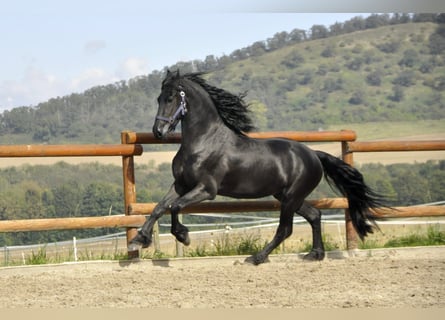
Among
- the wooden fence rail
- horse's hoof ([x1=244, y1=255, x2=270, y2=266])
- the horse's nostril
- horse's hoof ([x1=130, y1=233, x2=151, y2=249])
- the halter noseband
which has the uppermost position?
the halter noseband

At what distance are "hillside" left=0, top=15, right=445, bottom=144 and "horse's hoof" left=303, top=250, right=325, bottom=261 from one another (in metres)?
46.2

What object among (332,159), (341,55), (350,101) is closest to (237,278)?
(332,159)

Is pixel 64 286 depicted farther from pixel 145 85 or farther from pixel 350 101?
pixel 350 101

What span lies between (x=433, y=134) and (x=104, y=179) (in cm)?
3408

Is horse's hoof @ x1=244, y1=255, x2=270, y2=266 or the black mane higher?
the black mane

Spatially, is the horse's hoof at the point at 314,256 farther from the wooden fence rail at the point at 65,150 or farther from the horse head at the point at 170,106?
the wooden fence rail at the point at 65,150

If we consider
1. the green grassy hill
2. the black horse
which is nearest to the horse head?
the black horse

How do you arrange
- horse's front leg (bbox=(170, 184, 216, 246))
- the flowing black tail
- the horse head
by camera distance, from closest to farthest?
horse's front leg (bbox=(170, 184, 216, 246))
the horse head
the flowing black tail

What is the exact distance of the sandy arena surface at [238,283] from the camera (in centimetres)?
624

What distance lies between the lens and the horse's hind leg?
844cm

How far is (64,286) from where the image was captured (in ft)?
23.0

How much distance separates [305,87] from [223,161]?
282ft

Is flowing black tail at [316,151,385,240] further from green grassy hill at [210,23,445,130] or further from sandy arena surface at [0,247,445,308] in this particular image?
green grassy hill at [210,23,445,130]

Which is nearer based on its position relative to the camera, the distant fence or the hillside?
the distant fence
